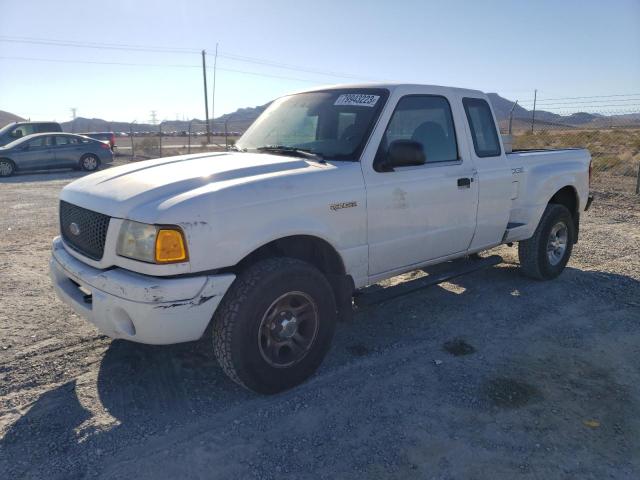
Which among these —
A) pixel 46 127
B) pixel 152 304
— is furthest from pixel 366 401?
pixel 46 127

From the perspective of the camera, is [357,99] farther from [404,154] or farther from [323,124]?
[404,154]

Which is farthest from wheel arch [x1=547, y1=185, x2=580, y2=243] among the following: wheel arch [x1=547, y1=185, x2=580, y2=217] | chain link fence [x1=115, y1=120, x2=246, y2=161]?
chain link fence [x1=115, y1=120, x2=246, y2=161]

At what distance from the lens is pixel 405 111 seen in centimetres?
413

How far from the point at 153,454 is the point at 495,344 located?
276 cm

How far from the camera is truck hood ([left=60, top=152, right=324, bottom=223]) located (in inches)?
118

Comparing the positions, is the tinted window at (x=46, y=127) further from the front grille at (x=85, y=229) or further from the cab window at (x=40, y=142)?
the front grille at (x=85, y=229)

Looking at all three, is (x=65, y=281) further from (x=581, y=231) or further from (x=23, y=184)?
(x=23, y=184)

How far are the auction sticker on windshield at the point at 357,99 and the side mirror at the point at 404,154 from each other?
0.47 metres

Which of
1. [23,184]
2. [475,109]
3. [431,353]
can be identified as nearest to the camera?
[431,353]

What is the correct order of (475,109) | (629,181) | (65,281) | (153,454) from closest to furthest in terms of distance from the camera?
(153,454) → (65,281) → (475,109) → (629,181)

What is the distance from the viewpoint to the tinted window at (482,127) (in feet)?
15.4

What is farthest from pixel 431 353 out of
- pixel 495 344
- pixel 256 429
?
pixel 256 429

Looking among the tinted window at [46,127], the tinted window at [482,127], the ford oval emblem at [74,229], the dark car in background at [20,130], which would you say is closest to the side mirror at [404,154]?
the tinted window at [482,127]

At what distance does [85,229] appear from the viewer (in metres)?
3.35
